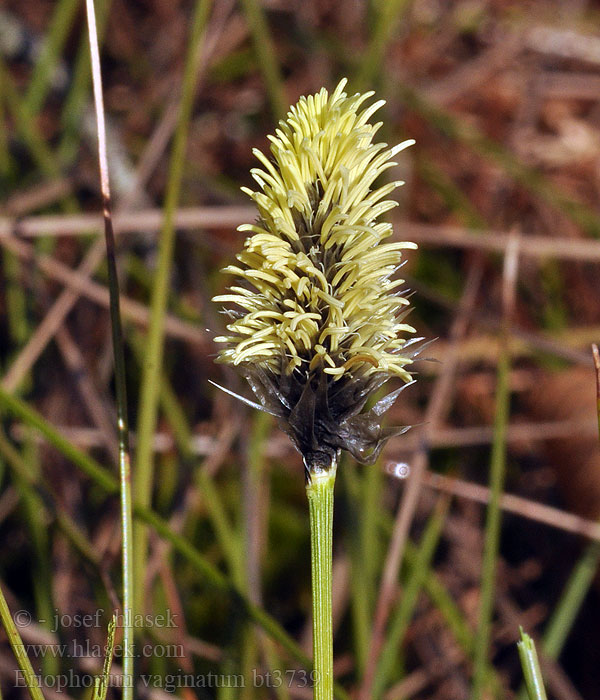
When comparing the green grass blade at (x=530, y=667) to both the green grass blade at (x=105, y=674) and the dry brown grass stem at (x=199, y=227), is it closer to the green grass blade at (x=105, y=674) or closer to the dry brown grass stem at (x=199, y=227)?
the green grass blade at (x=105, y=674)

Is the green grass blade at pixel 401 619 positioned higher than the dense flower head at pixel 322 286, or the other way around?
the dense flower head at pixel 322 286

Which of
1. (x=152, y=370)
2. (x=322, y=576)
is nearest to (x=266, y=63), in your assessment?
(x=152, y=370)

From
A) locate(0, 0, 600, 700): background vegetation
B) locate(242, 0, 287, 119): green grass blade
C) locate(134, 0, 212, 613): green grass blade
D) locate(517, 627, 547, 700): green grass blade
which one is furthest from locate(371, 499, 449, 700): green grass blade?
locate(242, 0, 287, 119): green grass blade

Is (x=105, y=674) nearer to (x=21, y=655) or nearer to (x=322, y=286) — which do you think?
(x=21, y=655)

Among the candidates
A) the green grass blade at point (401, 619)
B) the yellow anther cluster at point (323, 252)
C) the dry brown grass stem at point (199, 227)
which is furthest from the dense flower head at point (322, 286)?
the dry brown grass stem at point (199, 227)

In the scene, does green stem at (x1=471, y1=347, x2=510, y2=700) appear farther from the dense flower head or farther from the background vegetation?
the dense flower head

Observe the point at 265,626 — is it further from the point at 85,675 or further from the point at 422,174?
the point at 422,174

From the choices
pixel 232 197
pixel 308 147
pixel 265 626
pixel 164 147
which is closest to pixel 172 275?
pixel 232 197
